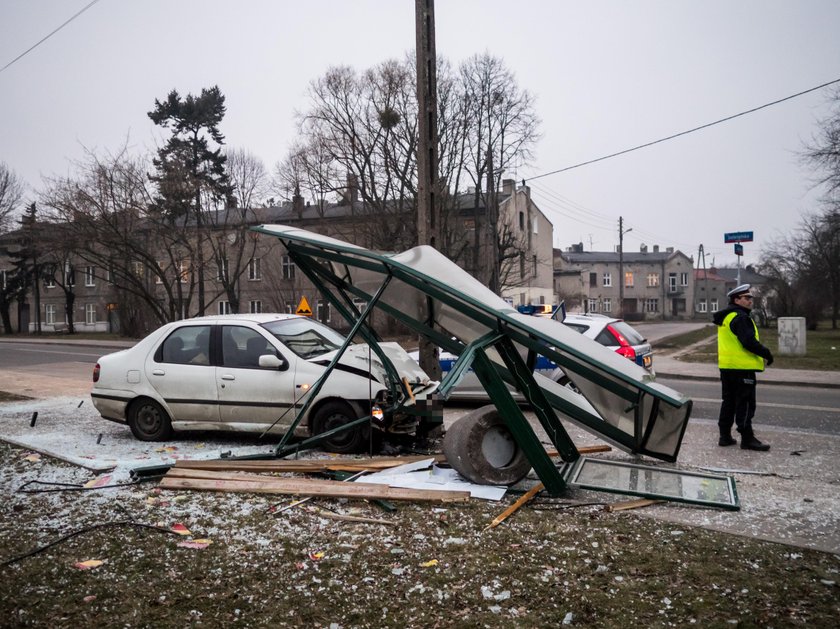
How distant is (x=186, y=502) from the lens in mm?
5457

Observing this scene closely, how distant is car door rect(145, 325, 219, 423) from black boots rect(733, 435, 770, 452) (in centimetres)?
600

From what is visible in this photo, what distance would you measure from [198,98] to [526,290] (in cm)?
2599

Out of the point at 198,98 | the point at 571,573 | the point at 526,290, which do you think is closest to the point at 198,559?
the point at 571,573

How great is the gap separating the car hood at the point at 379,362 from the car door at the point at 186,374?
140cm

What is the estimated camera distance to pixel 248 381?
7.61m

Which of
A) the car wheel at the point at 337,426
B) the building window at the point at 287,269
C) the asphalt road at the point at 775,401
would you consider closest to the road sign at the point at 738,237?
the asphalt road at the point at 775,401

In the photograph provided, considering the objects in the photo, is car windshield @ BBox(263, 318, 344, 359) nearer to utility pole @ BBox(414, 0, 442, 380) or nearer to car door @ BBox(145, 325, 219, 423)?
car door @ BBox(145, 325, 219, 423)

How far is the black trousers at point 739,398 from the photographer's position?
7391 mm

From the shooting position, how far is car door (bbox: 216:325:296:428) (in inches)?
294

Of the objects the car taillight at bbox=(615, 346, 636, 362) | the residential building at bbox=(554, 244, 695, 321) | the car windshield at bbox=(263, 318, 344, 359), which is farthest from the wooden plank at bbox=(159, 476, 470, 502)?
the residential building at bbox=(554, 244, 695, 321)

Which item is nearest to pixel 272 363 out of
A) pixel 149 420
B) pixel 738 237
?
pixel 149 420

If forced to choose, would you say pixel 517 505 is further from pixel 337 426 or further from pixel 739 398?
pixel 739 398

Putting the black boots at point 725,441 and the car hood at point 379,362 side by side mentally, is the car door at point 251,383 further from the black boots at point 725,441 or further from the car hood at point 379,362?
the black boots at point 725,441

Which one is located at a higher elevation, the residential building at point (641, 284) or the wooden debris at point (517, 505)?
the residential building at point (641, 284)
